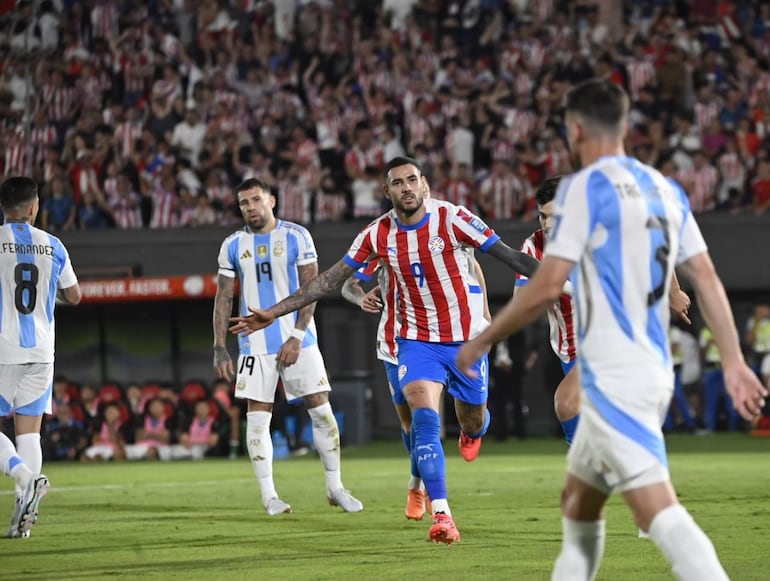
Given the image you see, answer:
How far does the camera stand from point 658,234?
16.1 feet

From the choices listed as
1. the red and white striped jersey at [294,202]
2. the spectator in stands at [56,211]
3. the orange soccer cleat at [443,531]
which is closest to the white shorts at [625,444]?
the orange soccer cleat at [443,531]

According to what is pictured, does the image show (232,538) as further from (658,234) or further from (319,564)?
(658,234)

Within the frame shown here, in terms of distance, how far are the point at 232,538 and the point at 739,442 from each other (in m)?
12.4

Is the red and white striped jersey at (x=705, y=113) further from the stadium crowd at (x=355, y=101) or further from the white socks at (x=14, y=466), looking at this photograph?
the white socks at (x=14, y=466)

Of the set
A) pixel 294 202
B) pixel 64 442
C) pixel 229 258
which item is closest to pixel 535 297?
pixel 229 258

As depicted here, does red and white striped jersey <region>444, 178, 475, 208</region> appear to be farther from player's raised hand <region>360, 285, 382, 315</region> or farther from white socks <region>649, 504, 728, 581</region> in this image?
white socks <region>649, 504, 728, 581</region>

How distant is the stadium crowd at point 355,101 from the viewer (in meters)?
21.6

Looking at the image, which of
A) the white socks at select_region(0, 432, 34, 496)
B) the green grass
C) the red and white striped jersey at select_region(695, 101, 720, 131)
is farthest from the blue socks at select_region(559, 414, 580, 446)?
the red and white striped jersey at select_region(695, 101, 720, 131)

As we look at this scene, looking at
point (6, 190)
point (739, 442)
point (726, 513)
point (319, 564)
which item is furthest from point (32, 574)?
point (739, 442)

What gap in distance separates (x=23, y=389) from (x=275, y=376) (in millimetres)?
2343

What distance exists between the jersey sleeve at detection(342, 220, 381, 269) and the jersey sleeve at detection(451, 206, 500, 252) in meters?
0.53

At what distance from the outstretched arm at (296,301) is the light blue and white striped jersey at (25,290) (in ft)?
7.34

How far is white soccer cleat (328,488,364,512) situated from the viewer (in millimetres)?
11078

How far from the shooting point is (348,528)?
32.0 feet
